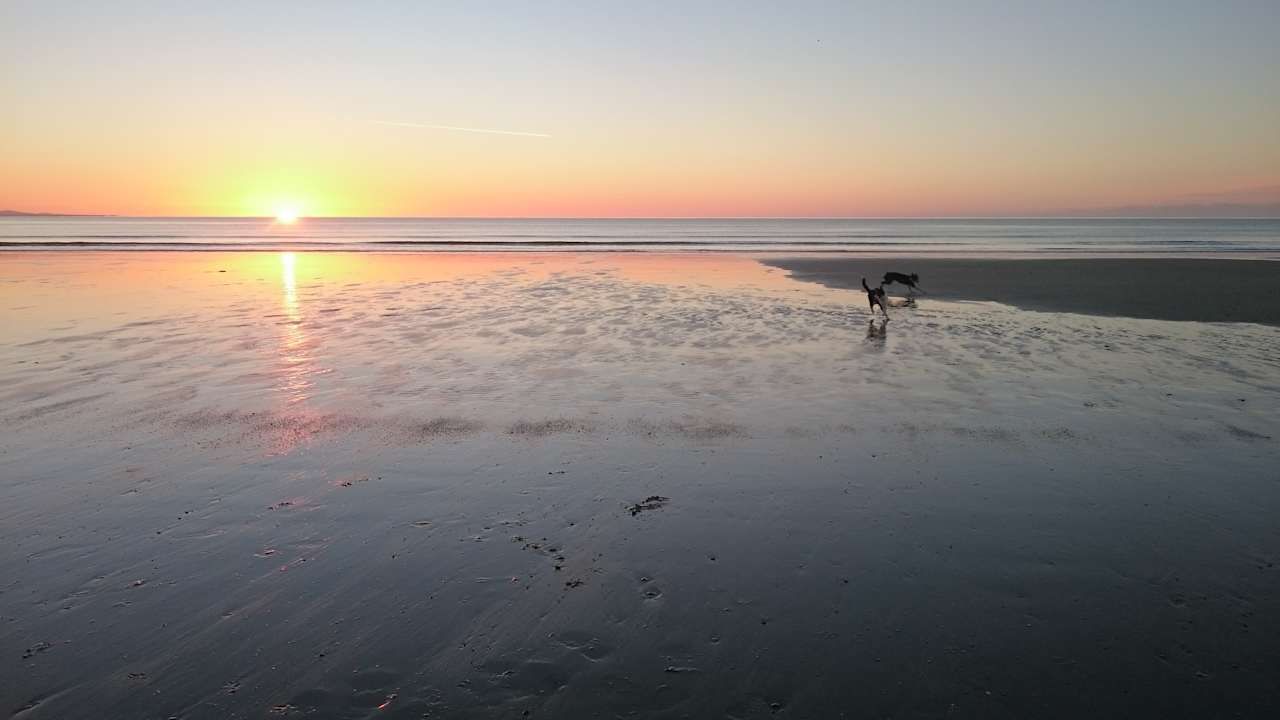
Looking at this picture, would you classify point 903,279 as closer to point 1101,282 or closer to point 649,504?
point 1101,282

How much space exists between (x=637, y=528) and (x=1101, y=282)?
1172 inches

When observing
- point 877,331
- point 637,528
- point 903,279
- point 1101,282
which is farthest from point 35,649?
point 1101,282

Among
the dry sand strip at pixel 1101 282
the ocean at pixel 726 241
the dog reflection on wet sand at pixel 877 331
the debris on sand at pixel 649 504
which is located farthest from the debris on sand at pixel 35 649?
the ocean at pixel 726 241

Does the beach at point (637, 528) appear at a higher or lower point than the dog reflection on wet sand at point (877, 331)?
lower

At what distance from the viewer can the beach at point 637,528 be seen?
4254 mm

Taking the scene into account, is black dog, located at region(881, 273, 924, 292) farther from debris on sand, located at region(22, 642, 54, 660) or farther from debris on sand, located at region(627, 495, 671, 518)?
debris on sand, located at region(22, 642, 54, 660)

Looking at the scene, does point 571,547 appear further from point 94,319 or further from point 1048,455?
point 94,319

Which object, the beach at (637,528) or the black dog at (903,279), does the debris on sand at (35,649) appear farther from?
the black dog at (903,279)

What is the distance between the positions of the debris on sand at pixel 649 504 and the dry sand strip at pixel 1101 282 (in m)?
18.9

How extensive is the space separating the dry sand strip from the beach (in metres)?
6.32

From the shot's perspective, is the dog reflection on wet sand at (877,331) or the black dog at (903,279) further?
the black dog at (903,279)

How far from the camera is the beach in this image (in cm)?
425

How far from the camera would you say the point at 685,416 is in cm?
990

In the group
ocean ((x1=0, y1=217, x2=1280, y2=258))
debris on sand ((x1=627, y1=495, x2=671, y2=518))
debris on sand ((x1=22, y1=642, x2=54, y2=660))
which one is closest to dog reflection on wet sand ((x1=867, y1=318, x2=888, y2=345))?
debris on sand ((x1=627, y1=495, x2=671, y2=518))
